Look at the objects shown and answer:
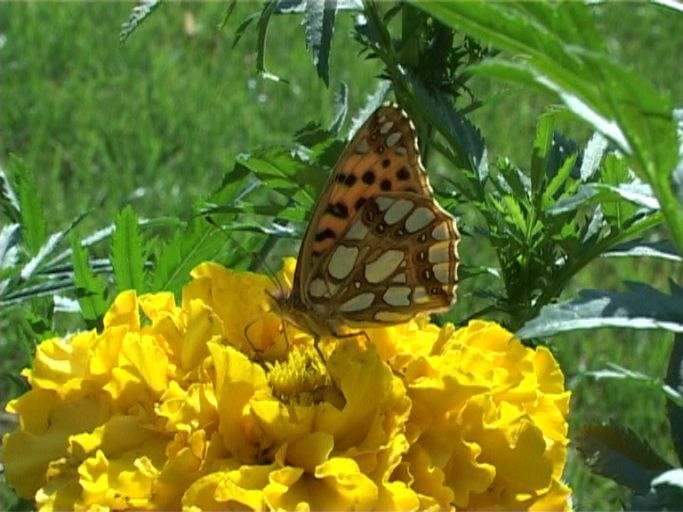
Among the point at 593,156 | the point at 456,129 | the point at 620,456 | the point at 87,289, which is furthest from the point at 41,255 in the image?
the point at 620,456

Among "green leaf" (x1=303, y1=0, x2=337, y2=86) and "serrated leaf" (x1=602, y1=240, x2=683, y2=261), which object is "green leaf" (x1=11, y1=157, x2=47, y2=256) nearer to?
"green leaf" (x1=303, y1=0, x2=337, y2=86)

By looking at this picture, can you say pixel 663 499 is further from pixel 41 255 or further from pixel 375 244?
pixel 41 255

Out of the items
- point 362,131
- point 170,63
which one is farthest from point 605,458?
point 170,63

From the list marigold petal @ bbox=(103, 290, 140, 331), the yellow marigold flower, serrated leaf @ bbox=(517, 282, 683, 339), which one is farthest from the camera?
marigold petal @ bbox=(103, 290, 140, 331)

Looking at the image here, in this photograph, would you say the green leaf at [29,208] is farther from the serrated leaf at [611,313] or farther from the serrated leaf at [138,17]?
the serrated leaf at [611,313]

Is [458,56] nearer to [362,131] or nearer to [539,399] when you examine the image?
[362,131]

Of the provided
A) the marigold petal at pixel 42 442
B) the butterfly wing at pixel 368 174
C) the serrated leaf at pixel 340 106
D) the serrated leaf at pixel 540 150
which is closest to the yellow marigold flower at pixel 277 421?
the marigold petal at pixel 42 442

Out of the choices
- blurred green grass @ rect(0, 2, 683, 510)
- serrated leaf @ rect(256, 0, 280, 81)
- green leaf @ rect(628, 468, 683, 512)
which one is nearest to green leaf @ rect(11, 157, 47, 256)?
serrated leaf @ rect(256, 0, 280, 81)
